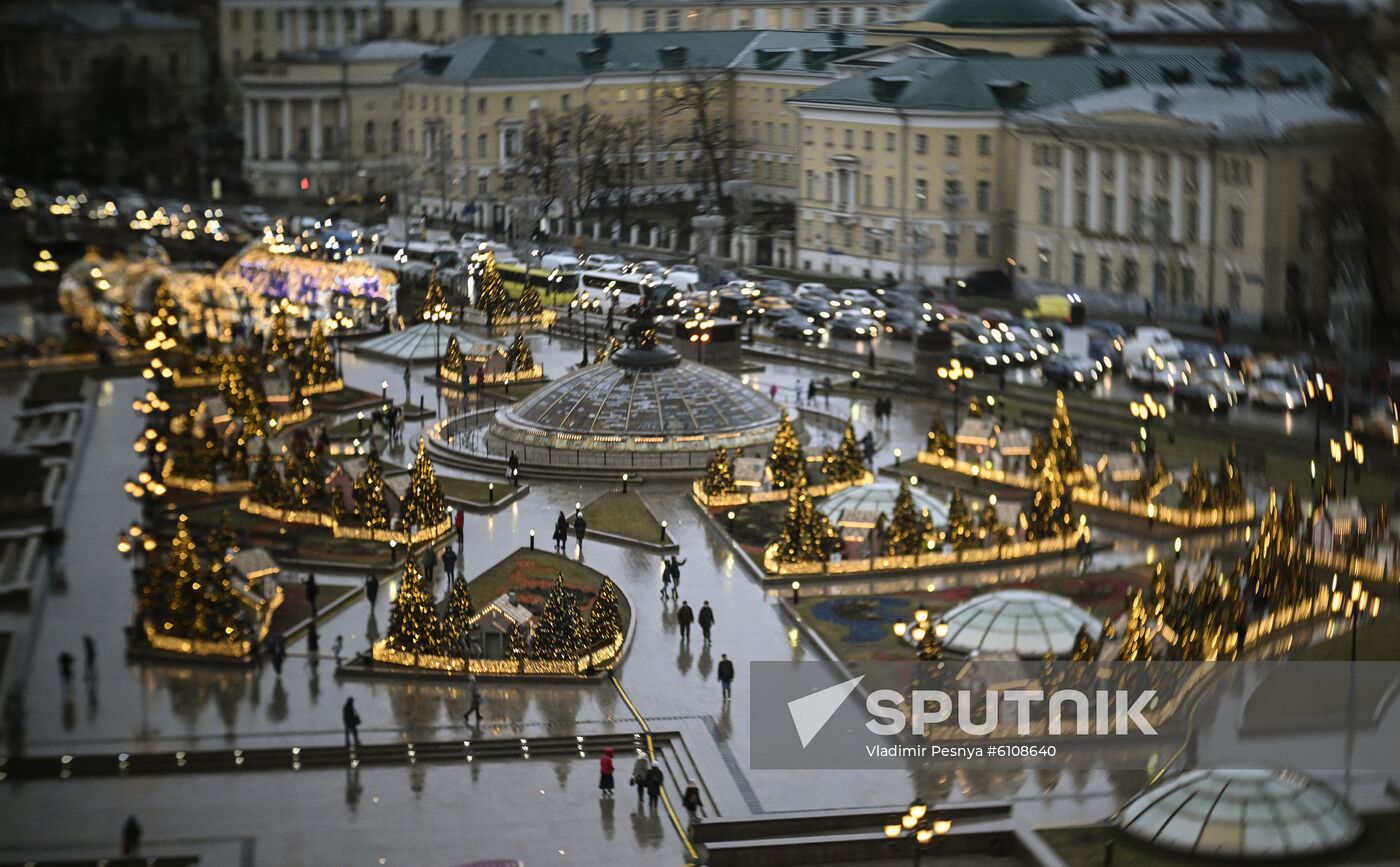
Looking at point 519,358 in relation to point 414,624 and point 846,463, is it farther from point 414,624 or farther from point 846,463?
point 414,624

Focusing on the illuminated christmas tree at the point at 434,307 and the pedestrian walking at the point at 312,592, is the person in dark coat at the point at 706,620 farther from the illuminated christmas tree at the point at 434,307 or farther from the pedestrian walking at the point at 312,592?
the illuminated christmas tree at the point at 434,307

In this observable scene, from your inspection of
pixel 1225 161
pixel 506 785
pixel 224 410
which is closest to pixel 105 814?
pixel 506 785

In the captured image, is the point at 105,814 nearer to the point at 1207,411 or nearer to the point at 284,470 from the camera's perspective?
the point at 284,470

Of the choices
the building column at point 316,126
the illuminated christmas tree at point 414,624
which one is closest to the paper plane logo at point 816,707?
the illuminated christmas tree at point 414,624

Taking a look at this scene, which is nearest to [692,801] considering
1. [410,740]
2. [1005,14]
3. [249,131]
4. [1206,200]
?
[410,740]

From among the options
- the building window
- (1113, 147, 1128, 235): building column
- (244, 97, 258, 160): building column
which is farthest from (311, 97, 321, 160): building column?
the building window

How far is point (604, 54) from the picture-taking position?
99.9 meters

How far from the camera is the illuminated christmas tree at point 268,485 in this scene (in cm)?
4666

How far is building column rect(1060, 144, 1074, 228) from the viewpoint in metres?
74.4

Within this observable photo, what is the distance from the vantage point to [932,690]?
34656 mm

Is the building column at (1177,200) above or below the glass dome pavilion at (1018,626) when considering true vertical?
above

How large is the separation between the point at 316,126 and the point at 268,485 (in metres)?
62.6

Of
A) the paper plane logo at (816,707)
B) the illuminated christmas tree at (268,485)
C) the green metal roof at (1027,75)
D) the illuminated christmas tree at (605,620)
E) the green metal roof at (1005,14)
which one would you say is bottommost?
the illuminated christmas tree at (268,485)

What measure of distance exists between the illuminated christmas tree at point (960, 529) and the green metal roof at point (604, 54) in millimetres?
54426
